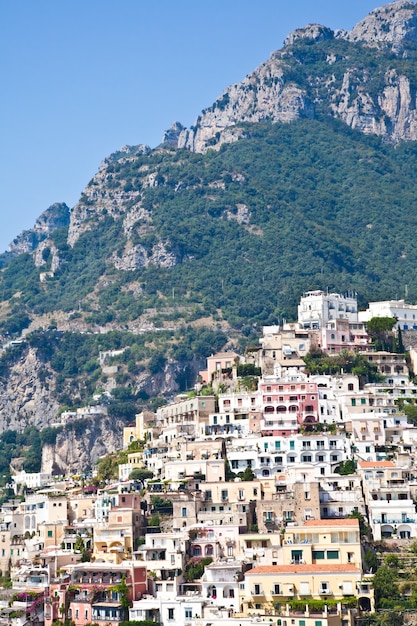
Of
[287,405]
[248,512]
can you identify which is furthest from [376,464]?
[287,405]

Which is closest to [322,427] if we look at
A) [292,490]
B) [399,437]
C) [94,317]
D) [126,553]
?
[399,437]

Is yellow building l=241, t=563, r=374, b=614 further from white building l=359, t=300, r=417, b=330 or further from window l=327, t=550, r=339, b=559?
white building l=359, t=300, r=417, b=330

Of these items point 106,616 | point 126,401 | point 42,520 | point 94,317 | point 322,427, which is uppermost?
point 94,317

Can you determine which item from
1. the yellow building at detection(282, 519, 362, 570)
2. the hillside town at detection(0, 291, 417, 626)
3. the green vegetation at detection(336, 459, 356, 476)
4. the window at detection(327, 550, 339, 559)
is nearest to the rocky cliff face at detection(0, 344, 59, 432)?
the hillside town at detection(0, 291, 417, 626)

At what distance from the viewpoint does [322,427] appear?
101938mm

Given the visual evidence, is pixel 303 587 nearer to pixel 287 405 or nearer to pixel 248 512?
pixel 248 512

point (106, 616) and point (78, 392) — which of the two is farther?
point (78, 392)

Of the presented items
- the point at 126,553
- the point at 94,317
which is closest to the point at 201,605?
the point at 126,553

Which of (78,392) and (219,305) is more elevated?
(219,305)

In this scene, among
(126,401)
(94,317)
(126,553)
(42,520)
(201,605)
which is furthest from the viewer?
(94,317)

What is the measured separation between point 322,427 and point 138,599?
26038mm

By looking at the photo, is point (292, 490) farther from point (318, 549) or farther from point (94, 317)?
point (94, 317)

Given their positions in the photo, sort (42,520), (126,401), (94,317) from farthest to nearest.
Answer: (94,317)
(126,401)
(42,520)

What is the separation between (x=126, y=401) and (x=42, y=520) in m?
68.5
